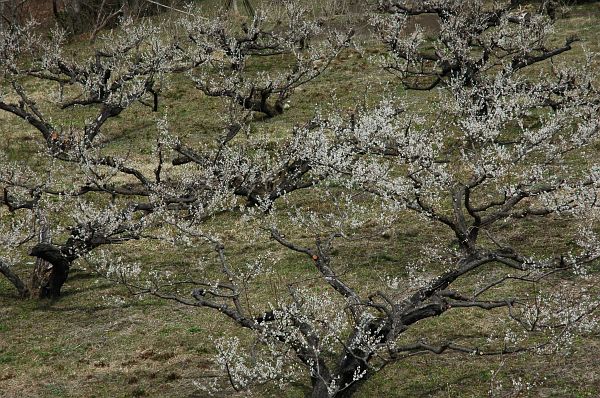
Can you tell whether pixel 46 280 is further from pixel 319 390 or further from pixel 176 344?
pixel 319 390

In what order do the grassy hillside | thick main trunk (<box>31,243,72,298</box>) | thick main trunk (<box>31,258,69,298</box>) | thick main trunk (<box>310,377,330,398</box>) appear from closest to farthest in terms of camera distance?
thick main trunk (<box>310,377,330,398</box>), the grassy hillside, thick main trunk (<box>31,243,72,298</box>), thick main trunk (<box>31,258,69,298</box>)

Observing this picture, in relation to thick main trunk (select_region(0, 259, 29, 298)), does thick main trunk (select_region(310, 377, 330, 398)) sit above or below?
below

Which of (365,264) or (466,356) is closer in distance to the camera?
(466,356)

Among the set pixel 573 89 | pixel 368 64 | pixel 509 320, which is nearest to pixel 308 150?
pixel 509 320

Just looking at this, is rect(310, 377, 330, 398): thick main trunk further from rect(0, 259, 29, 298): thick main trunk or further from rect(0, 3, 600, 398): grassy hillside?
rect(0, 259, 29, 298): thick main trunk

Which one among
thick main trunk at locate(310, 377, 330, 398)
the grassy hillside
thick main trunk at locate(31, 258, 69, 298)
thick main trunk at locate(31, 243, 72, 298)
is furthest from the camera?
thick main trunk at locate(31, 258, 69, 298)

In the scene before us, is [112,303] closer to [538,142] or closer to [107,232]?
[107,232]

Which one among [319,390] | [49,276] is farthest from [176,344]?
[49,276]

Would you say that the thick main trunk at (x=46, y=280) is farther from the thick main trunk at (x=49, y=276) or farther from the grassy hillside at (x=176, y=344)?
the grassy hillside at (x=176, y=344)

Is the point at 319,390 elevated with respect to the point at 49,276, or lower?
lower

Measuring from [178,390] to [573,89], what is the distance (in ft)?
59.5

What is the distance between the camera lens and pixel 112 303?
68.3ft

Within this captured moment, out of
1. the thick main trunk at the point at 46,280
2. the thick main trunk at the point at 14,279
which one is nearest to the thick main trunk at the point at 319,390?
the thick main trunk at the point at 46,280

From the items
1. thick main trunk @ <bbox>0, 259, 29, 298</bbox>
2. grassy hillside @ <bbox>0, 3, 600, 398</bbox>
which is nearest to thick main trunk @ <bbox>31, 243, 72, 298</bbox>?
thick main trunk @ <bbox>0, 259, 29, 298</bbox>
